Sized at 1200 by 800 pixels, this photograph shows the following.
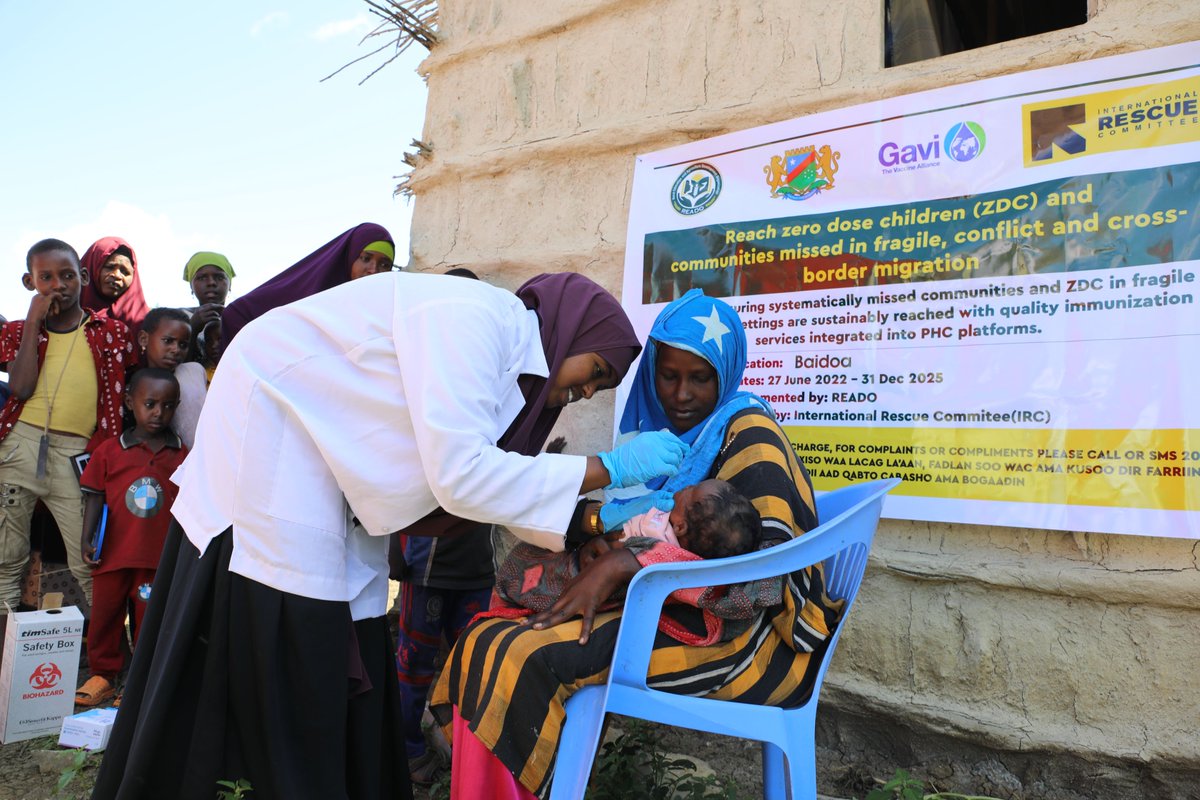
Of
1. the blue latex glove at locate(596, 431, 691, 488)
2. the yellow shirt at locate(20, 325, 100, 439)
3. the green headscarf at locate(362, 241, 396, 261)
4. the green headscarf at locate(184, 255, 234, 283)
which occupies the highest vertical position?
the green headscarf at locate(184, 255, 234, 283)

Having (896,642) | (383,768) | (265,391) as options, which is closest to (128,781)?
(383,768)

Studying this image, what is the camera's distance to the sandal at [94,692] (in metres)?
3.38

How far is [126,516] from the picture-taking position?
350 cm

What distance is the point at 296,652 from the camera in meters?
1.71

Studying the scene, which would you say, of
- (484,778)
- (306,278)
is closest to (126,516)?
(306,278)

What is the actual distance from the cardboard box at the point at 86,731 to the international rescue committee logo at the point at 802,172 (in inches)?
126

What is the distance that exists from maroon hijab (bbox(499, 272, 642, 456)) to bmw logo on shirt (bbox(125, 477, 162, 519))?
2.42m

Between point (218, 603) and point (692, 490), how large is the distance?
1.10 meters

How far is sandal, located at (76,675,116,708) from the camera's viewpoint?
3379 mm

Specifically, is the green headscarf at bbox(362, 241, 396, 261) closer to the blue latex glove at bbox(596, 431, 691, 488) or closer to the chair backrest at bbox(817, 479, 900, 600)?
the blue latex glove at bbox(596, 431, 691, 488)

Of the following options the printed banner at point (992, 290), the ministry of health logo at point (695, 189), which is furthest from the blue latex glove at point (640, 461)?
→ the ministry of health logo at point (695, 189)

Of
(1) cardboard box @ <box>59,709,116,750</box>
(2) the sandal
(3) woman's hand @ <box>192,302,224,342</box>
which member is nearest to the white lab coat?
(1) cardboard box @ <box>59,709,116,750</box>

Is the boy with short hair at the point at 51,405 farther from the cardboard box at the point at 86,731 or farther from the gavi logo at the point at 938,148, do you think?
the gavi logo at the point at 938,148

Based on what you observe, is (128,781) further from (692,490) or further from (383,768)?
(692,490)
